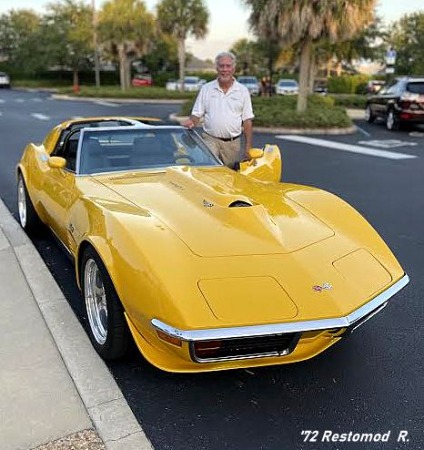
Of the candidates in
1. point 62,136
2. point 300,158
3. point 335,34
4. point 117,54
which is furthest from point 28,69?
point 62,136

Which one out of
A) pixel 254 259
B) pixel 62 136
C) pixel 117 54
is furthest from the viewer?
pixel 117 54

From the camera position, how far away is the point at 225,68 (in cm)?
526

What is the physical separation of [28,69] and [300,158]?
47.8 m

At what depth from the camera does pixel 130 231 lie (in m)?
2.79

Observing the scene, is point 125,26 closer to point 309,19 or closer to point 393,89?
point 309,19

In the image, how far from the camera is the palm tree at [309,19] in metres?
14.6

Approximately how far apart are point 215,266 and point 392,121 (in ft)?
46.8

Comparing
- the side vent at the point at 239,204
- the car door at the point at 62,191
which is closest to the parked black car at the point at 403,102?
the car door at the point at 62,191

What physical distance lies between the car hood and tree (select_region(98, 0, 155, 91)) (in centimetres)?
3185

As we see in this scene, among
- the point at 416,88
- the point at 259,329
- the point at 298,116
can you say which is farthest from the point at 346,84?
the point at 259,329

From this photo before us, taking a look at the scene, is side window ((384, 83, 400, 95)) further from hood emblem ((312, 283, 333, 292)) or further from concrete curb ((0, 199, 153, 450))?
hood emblem ((312, 283, 333, 292))

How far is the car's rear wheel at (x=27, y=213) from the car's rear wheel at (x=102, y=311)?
214cm

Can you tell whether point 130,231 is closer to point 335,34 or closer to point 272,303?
point 272,303

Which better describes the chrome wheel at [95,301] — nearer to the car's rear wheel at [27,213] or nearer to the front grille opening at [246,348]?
the front grille opening at [246,348]
